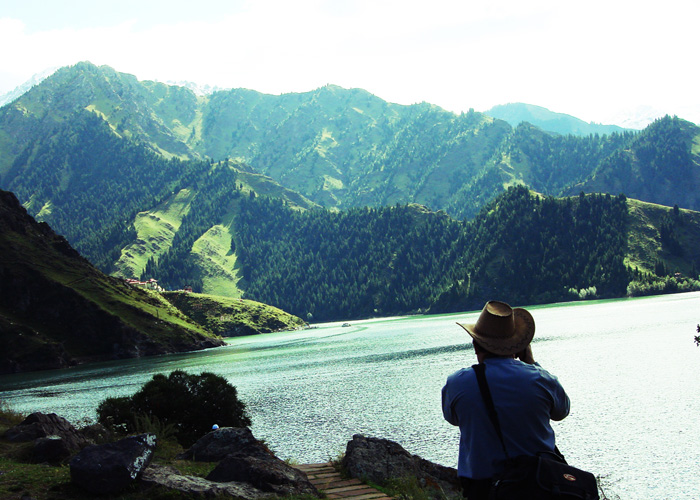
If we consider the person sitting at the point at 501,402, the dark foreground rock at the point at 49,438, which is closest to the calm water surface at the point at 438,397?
the dark foreground rock at the point at 49,438

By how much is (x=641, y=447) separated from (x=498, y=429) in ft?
136

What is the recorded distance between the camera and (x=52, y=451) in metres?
25.4

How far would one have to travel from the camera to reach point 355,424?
58938 mm

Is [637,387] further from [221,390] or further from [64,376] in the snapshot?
[64,376]

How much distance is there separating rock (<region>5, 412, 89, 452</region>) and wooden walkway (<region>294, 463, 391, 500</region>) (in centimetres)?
1115

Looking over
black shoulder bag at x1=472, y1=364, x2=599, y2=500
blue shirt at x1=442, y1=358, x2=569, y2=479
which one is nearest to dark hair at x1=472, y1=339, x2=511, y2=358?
blue shirt at x1=442, y1=358, x2=569, y2=479

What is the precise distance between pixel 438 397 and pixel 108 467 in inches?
2208

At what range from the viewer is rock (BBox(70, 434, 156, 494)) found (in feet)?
59.5

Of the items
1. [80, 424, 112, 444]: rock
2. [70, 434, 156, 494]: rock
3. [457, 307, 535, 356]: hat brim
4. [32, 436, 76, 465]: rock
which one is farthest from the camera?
[80, 424, 112, 444]: rock

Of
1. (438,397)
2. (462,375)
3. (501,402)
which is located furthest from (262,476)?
(438,397)

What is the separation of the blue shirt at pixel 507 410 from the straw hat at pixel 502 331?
7.9 inches

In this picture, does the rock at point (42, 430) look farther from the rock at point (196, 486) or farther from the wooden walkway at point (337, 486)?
the wooden walkway at point (337, 486)

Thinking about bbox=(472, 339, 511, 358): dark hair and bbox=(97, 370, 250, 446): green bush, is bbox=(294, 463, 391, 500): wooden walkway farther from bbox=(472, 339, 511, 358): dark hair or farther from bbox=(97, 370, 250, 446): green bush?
bbox=(97, 370, 250, 446): green bush

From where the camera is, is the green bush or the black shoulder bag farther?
the green bush
